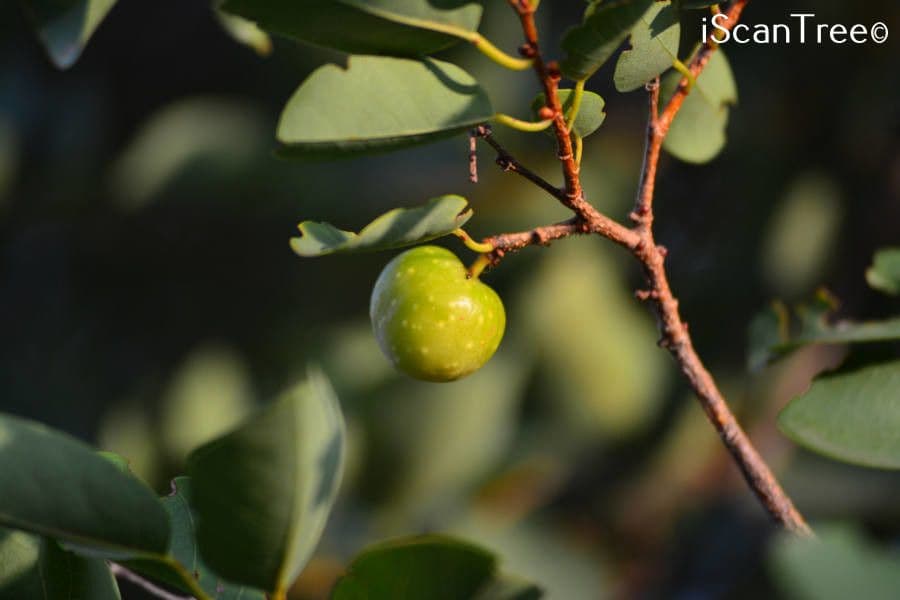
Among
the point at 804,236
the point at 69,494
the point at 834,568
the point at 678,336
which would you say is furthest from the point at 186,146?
the point at 834,568

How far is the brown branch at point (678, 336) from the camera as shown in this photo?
64 centimetres

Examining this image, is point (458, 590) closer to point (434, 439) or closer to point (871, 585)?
point (871, 585)

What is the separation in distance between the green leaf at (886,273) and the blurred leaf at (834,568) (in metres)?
0.48

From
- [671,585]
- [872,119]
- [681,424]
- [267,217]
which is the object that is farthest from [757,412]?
[267,217]

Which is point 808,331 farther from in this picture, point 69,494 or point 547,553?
point 547,553

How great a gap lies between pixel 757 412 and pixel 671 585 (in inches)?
18.8

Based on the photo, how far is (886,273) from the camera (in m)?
0.88

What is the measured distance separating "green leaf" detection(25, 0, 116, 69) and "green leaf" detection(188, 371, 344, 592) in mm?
240

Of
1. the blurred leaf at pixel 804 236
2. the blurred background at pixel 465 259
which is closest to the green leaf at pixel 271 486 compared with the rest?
the blurred background at pixel 465 259

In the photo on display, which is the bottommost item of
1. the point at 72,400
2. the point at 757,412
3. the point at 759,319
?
the point at 72,400

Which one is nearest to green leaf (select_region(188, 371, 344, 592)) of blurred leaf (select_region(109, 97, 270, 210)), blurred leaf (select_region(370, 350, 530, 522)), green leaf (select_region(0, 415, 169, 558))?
green leaf (select_region(0, 415, 169, 558))

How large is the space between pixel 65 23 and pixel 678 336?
39 cm

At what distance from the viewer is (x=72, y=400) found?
298cm

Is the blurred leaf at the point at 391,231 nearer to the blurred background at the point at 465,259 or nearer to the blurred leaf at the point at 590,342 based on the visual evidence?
the blurred background at the point at 465,259
